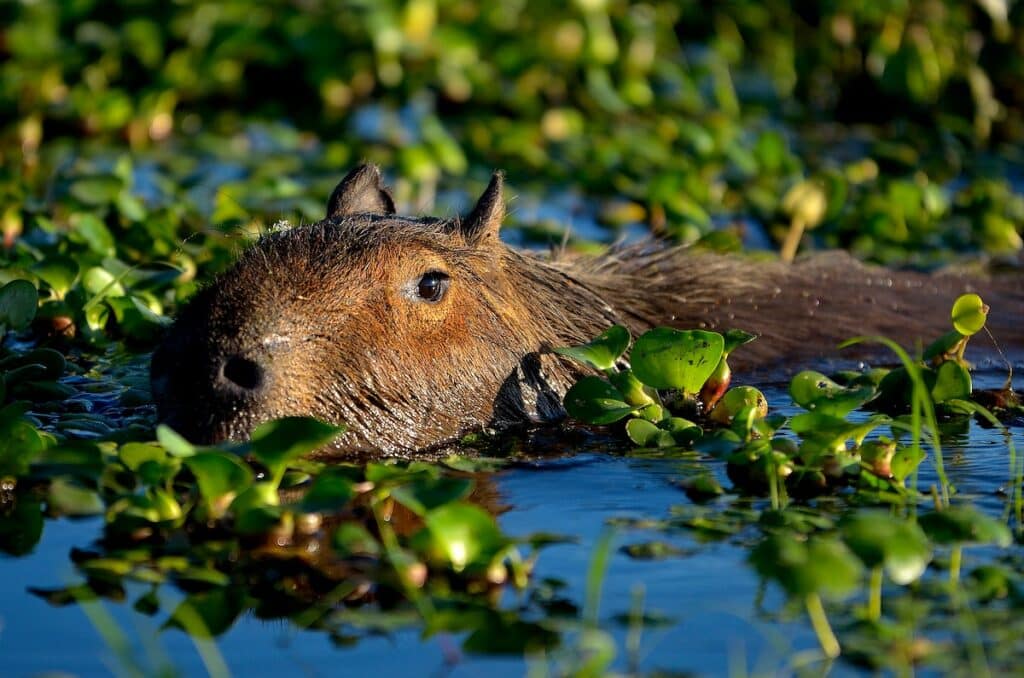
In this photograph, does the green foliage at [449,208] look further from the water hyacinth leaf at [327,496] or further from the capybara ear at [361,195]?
the capybara ear at [361,195]

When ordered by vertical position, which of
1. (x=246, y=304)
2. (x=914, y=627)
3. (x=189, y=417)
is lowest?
(x=914, y=627)

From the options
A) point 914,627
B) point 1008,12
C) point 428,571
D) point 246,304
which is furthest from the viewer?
point 1008,12

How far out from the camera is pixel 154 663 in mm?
3621

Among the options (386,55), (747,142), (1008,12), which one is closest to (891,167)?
(747,142)

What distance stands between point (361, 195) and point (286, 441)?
7.07 feet

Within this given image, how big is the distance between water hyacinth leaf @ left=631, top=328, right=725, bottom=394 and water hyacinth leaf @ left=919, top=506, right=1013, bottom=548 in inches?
49.0

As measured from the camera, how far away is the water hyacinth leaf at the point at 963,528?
396 cm

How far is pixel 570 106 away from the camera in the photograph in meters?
11.6

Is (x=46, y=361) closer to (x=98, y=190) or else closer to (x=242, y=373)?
(x=242, y=373)

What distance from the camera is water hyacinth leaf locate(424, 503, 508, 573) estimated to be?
3936 mm

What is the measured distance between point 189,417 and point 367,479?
66cm

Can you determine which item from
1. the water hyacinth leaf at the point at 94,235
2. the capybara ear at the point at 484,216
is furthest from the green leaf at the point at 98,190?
the capybara ear at the point at 484,216

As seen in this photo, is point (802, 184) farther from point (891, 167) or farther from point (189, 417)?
point (189, 417)

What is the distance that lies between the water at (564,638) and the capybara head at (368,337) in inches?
24.5
